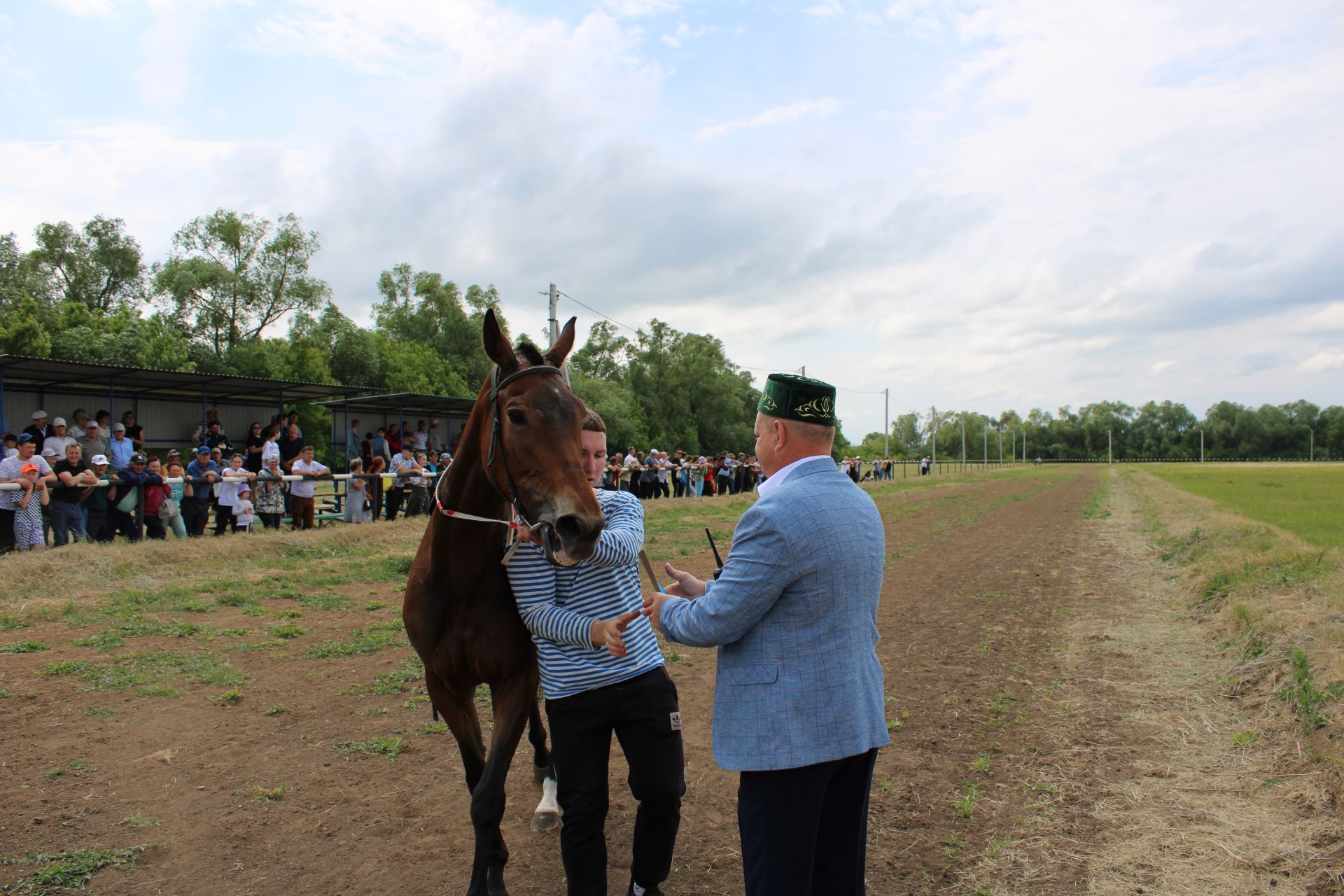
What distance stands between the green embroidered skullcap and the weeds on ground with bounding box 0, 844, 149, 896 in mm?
3670

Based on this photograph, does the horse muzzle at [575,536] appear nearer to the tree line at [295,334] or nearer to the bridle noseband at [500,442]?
the bridle noseband at [500,442]

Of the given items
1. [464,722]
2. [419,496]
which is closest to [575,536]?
[464,722]

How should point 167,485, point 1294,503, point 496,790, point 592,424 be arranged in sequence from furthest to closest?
point 1294,503, point 167,485, point 592,424, point 496,790

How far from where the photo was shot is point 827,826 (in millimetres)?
2338

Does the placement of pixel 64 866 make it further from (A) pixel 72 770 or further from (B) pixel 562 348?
(B) pixel 562 348

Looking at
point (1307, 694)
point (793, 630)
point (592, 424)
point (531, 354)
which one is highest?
point (531, 354)

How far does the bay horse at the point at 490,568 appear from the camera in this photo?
294 centimetres

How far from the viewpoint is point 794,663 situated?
2.20 m

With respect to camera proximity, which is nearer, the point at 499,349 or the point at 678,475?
the point at 499,349

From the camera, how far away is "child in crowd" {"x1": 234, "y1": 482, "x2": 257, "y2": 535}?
12.6m

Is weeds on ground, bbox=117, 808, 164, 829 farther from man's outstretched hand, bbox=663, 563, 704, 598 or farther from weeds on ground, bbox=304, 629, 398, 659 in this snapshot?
man's outstretched hand, bbox=663, 563, 704, 598

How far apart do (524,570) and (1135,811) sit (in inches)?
139

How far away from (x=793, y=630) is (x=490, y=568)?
1.57 m

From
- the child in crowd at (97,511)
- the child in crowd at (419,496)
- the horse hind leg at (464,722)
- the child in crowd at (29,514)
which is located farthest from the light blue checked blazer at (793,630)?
the child in crowd at (419,496)
